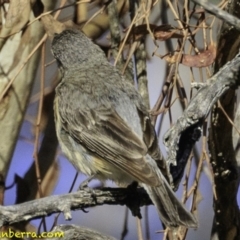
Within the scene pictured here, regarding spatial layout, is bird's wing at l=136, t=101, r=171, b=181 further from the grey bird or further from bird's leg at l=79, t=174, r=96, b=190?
bird's leg at l=79, t=174, r=96, b=190

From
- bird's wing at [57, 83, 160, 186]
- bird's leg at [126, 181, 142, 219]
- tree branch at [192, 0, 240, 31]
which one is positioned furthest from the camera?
bird's leg at [126, 181, 142, 219]

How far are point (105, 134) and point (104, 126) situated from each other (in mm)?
66

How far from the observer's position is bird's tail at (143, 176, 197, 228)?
329 cm

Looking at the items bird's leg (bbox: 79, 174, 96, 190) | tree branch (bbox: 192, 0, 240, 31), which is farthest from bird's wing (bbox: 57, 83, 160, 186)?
tree branch (bbox: 192, 0, 240, 31)

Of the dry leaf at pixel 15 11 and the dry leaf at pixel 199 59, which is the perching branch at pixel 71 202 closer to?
the dry leaf at pixel 199 59

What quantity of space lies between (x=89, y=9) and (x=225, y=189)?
155 centimetres

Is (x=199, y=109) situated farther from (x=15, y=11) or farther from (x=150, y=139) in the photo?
(x=15, y=11)

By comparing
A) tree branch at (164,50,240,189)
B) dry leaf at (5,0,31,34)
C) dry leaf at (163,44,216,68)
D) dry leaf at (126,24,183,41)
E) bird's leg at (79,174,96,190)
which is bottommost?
bird's leg at (79,174,96,190)

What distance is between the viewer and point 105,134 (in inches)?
146

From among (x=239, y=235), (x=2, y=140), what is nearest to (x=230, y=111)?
(x=239, y=235)

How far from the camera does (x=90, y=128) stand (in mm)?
3809

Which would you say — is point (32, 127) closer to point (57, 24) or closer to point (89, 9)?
point (89, 9)

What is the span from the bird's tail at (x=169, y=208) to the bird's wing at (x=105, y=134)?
0.19ft

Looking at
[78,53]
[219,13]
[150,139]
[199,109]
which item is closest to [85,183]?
[150,139]
